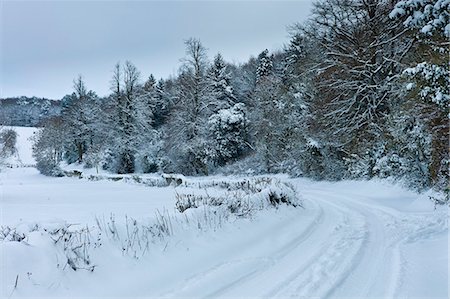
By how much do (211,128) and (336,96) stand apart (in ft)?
53.7

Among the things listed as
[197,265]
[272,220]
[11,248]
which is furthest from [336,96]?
[11,248]

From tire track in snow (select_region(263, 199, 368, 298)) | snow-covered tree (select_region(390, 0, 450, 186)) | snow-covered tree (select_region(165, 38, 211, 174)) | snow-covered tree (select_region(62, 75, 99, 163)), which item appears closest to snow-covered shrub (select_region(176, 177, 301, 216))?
→ tire track in snow (select_region(263, 199, 368, 298))

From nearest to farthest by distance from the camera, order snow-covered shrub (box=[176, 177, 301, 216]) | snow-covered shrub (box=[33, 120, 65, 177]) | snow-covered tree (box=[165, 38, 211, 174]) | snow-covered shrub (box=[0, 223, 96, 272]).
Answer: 1. snow-covered shrub (box=[0, 223, 96, 272])
2. snow-covered shrub (box=[176, 177, 301, 216])
3. snow-covered tree (box=[165, 38, 211, 174])
4. snow-covered shrub (box=[33, 120, 65, 177])

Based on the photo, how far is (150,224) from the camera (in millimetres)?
6391

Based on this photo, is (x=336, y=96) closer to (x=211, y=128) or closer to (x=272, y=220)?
(x=272, y=220)

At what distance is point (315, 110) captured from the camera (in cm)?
2141

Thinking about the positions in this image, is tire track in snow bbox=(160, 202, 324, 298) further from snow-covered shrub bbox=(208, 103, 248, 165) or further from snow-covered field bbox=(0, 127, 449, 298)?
snow-covered shrub bbox=(208, 103, 248, 165)

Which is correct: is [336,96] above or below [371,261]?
above

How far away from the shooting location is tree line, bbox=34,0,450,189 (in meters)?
10.1

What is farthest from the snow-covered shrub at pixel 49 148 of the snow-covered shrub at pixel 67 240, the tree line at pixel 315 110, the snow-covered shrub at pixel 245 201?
the snow-covered shrub at pixel 67 240

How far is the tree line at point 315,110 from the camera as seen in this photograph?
10.1m

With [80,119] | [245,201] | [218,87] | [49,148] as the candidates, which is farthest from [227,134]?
[49,148]

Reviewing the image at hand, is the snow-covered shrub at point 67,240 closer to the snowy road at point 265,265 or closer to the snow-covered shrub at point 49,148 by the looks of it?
the snowy road at point 265,265

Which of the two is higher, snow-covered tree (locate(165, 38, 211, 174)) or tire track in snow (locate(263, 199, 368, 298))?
snow-covered tree (locate(165, 38, 211, 174))
